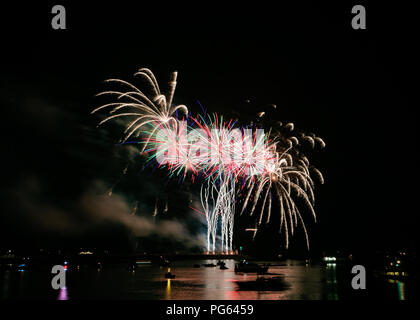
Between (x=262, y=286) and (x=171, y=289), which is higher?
(x=262, y=286)

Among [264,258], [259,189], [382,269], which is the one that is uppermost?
[259,189]

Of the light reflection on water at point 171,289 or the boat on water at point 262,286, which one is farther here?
the boat on water at point 262,286

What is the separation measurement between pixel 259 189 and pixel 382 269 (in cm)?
2874

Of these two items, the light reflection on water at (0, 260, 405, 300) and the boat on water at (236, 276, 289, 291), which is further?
the boat on water at (236, 276, 289, 291)

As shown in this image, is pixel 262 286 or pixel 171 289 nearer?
pixel 171 289
